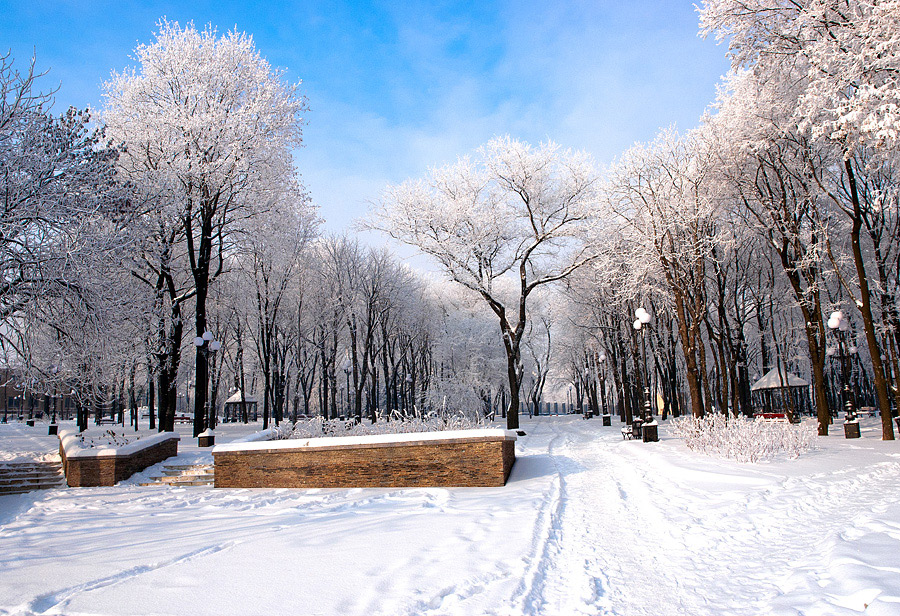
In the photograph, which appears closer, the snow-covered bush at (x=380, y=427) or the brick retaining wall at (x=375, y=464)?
the brick retaining wall at (x=375, y=464)

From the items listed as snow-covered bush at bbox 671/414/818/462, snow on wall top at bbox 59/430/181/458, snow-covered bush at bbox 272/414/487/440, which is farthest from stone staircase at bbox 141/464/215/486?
snow-covered bush at bbox 671/414/818/462

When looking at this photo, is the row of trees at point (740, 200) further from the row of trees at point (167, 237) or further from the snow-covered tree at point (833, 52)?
the row of trees at point (167, 237)

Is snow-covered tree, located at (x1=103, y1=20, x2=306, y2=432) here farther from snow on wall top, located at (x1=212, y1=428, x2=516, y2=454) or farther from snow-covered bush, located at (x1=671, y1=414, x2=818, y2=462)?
snow-covered bush, located at (x1=671, y1=414, x2=818, y2=462)

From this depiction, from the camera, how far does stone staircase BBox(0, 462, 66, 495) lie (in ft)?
39.8

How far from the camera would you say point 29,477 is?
41.9ft

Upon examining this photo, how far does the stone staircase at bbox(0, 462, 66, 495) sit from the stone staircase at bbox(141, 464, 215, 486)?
2172 millimetres

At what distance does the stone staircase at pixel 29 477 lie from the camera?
12.1 meters

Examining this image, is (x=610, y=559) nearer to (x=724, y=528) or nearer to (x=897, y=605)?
(x=724, y=528)

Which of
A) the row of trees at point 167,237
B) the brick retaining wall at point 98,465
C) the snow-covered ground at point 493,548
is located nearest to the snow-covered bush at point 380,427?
the snow-covered ground at point 493,548

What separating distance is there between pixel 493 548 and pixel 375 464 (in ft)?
16.7

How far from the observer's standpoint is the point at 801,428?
12.3 m

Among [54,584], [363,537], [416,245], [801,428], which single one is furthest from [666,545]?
[416,245]

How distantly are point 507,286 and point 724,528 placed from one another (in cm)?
4447

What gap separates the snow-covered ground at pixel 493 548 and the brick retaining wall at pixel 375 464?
17.1 inches
